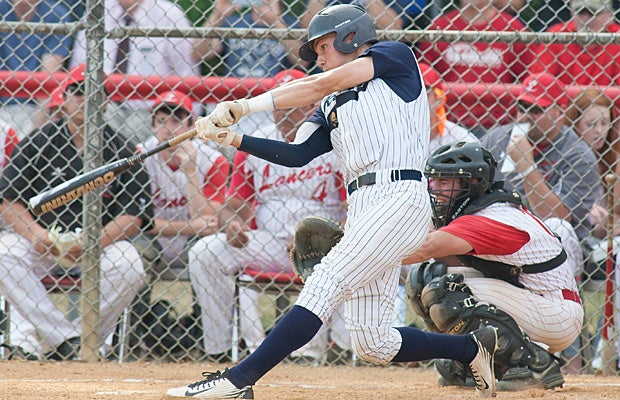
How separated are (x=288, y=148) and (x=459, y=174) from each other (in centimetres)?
77

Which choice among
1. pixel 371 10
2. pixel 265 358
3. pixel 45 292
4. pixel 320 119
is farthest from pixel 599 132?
pixel 45 292

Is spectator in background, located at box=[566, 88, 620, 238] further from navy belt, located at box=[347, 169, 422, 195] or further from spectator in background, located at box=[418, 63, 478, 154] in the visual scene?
navy belt, located at box=[347, 169, 422, 195]

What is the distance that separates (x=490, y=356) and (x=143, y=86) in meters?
2.54

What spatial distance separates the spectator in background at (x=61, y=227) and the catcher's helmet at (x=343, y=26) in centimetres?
173

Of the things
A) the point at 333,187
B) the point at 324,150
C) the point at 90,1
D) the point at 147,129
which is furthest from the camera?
the point at 147,129

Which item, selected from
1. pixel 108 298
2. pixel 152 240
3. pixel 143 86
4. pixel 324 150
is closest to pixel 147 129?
pixel 143 86

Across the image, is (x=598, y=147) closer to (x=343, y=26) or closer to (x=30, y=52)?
(x=343, y=26)

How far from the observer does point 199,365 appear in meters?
4.85

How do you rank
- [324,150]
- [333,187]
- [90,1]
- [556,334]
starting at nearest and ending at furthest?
[324,150] → [556,334] → [90,1] → [333,187]

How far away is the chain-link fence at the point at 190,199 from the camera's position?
479 cm

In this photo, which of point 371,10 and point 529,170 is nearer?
point 529,170

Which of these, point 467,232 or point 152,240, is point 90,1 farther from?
point 467,232

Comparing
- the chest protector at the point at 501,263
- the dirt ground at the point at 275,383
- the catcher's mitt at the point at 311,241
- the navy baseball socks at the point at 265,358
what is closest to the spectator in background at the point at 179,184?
the dirt ground at the point at 275,383

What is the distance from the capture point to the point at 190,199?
5.10 metres
